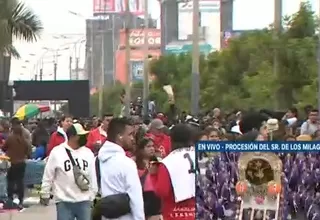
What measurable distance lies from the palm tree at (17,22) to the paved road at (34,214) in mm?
20531

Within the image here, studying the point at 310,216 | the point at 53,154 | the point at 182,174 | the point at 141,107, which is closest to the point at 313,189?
the point at 310,216

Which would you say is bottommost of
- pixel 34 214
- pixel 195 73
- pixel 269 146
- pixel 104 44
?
pixel 104 44

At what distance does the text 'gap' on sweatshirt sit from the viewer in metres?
12.3

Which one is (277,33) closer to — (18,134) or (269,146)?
(18,134)

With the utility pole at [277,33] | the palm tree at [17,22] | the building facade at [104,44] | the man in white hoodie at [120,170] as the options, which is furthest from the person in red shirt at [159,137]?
the building facade at [104,44]

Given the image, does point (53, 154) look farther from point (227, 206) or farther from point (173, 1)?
point (173, 1)

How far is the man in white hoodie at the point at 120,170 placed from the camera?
29.9 ft

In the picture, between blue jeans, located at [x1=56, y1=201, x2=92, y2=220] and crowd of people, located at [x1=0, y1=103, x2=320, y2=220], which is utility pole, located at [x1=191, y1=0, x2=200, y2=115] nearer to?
blue jeans, located at [x1=56, y1=201, x2=92, y2=220]

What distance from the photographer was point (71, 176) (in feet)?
40.5

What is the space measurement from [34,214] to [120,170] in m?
10.3

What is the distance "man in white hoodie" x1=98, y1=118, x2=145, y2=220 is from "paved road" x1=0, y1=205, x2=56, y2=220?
8606mm

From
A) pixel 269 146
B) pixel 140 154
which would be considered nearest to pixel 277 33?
pixel 140 154

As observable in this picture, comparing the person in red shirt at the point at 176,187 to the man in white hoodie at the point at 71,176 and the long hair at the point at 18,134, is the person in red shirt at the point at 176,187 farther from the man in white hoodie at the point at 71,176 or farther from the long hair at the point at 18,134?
the long hair at the point at 18,134

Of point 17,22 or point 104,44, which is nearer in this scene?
point 17,22
